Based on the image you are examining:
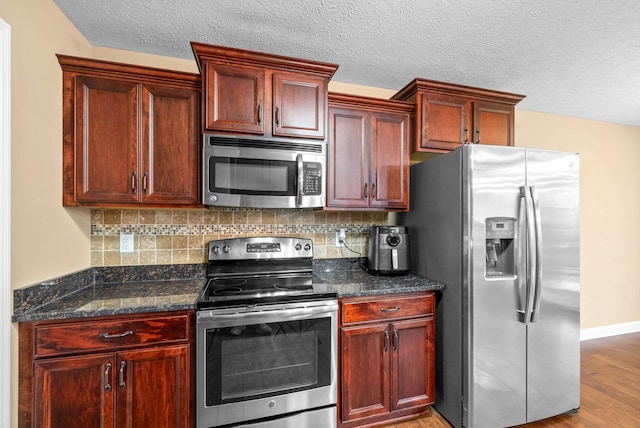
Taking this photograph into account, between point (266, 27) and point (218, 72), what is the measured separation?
0.44 m

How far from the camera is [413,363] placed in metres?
1.97

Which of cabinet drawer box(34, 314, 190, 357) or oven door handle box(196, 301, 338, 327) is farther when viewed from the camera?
oven door handle box(196, 301, 338, 327)

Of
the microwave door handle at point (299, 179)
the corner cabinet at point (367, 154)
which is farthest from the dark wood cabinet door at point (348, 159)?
the microwave door handle at point (299, 179)

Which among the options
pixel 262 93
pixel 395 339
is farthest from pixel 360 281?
pixel 262 93

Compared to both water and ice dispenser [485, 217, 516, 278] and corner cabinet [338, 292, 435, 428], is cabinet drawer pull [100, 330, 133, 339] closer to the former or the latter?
corner cabinet [338, 292, 435, 428]

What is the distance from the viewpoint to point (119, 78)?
176 cm

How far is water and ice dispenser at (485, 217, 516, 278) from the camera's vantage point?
74.0 inches

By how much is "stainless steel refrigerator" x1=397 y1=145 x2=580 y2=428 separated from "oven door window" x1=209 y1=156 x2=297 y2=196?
1108mm

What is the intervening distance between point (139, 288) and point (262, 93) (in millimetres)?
1517

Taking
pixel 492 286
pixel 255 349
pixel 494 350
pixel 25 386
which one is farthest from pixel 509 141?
pixel 25 386

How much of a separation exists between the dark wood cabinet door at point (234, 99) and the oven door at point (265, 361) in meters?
1.14

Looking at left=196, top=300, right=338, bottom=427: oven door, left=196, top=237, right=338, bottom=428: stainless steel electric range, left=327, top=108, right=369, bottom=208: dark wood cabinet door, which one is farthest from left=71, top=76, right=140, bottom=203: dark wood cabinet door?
left=327, top=108, right=369, bottom=208: dark wood cabinet door

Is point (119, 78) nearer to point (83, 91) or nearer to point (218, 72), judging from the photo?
point (83, 91)

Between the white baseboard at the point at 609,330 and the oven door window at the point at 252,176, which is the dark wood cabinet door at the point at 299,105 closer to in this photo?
the oven door window at the point at 252,176
